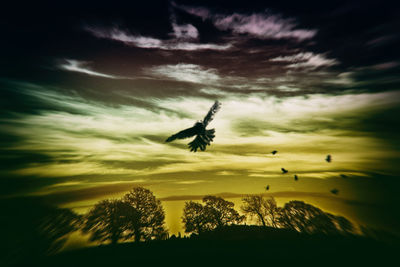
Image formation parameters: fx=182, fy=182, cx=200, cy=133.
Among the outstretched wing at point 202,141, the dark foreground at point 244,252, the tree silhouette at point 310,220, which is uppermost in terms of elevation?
the outstretched wing at point 202,141

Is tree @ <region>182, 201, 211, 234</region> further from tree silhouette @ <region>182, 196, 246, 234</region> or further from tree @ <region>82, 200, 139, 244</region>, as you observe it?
tree @ <region>82, 200, 139, 244</region>

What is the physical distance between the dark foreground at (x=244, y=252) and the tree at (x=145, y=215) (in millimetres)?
2282

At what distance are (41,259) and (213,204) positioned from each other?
17.2m

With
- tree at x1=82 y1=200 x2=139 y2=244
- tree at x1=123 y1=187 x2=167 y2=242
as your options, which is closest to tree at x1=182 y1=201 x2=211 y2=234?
tree at x1=123 y1=187 x2=167 y2=242

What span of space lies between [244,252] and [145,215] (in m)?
11.9

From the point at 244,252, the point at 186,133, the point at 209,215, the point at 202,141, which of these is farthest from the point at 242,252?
the point at 186,133

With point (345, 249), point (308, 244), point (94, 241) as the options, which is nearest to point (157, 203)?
point (94, 241)

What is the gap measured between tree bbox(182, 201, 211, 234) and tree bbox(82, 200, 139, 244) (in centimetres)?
606

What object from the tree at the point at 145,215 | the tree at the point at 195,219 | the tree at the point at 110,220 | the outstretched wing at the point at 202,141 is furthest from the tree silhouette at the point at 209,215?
the outstretched wing at the point at 202,141

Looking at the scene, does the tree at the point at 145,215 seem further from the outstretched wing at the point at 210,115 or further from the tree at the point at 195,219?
the outstretched wing at the point at 210,115

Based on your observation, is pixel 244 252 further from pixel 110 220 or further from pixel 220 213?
pixel 110 220

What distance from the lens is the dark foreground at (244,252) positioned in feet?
44.3

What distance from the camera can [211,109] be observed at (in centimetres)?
920

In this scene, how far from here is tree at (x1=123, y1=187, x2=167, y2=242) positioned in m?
20.0
